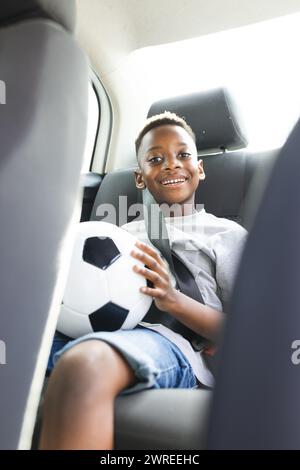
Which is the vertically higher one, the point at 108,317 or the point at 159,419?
the point at 108,317

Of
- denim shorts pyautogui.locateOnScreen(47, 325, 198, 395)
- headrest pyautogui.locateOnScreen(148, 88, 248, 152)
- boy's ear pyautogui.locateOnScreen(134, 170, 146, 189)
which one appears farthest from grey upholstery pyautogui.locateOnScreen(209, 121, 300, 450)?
headrest pyautogui.locateOnScreen(148, 88, 248, 152)

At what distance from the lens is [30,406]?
19.5 inches

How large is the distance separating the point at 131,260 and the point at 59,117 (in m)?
0.28

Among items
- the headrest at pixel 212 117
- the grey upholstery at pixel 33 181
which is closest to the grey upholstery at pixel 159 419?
the grey upholstery at pixel 33 181

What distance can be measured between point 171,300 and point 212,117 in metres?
0.82

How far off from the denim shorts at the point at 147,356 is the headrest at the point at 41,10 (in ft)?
1.47

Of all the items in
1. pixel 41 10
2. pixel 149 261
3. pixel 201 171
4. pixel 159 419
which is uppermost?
pixel 201 171

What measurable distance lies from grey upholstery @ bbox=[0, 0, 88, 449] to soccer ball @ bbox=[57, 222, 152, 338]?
15 centimetres

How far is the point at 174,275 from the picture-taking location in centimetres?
87

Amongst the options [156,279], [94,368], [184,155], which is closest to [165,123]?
[184,155]

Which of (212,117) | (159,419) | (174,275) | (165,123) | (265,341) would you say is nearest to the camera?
(265,341)

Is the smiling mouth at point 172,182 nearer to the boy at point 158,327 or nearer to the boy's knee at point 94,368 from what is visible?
the boy at point 158,327

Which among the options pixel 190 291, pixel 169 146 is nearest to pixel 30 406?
pixel 190 291

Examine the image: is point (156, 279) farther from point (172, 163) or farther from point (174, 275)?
point (172, 163)
